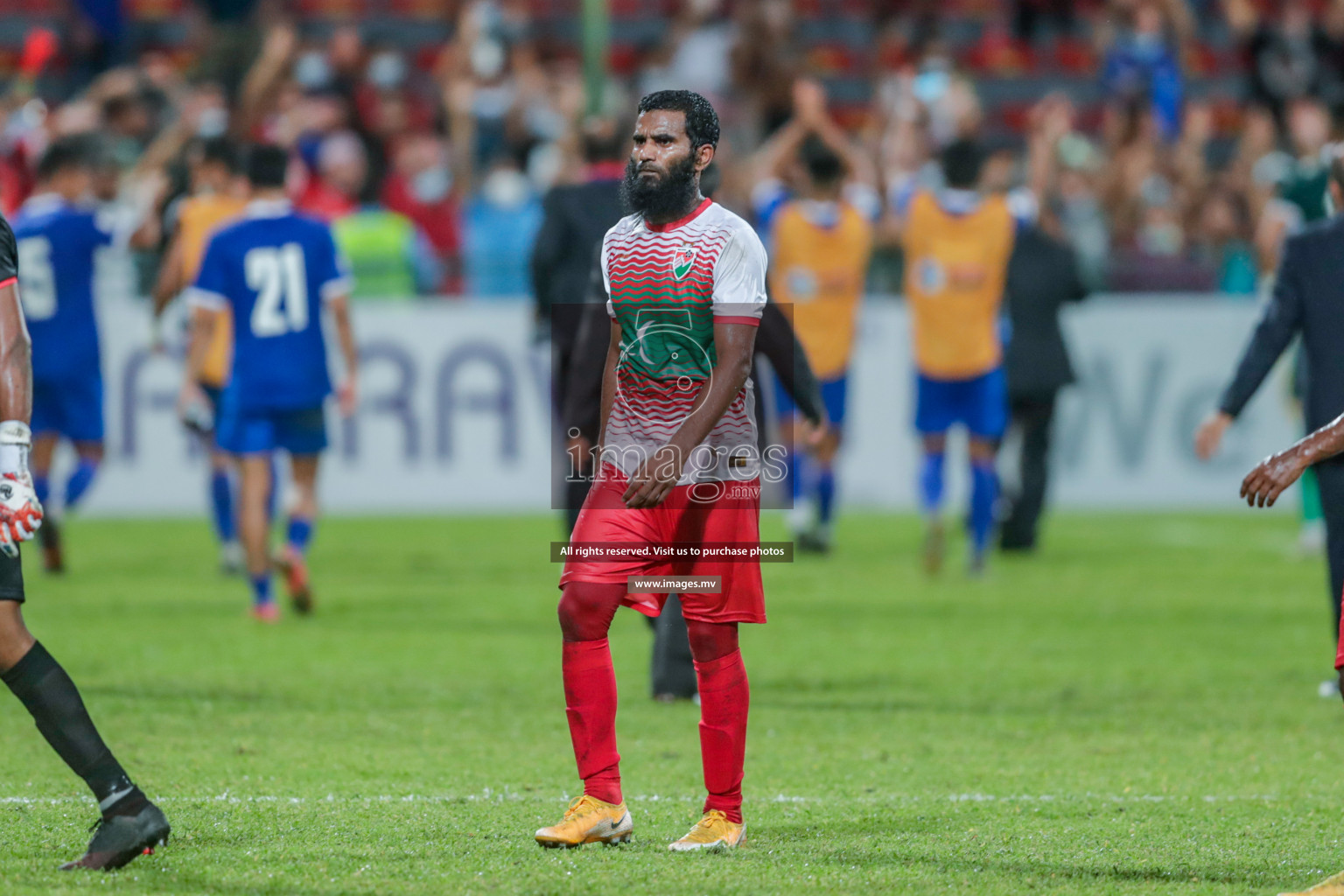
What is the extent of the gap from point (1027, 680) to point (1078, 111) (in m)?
14.5

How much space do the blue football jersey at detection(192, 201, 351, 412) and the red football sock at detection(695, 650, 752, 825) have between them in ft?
17.2

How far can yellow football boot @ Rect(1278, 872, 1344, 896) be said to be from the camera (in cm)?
455

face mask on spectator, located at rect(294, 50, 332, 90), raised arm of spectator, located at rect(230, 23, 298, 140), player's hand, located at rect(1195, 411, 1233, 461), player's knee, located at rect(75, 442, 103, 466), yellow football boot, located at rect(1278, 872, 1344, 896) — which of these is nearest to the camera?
yellow football boot, located at rect(1278, 872, 1344, 896)

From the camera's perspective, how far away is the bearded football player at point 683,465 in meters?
5.04

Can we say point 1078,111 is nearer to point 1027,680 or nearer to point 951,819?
point 1027,680

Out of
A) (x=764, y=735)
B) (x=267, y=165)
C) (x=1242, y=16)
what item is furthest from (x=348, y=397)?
(x=1242, y=16)

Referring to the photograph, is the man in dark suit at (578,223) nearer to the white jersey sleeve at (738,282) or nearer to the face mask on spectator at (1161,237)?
the white jersey sleeve at (738,282)

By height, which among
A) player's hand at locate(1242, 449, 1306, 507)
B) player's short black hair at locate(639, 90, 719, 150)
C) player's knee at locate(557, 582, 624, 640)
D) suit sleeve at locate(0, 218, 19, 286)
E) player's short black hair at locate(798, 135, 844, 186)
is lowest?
player's knee at locate(557, 582, 624, 640)

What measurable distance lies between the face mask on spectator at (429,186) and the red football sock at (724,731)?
12599mm

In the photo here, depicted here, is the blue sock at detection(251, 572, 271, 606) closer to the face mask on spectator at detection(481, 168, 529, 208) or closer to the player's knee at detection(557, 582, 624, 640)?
the player's knee at detection(557, 582, 624, 640)

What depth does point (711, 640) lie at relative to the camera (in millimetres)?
5145

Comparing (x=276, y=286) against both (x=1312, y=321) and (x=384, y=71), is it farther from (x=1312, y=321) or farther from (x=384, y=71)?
(x=384, y=71)

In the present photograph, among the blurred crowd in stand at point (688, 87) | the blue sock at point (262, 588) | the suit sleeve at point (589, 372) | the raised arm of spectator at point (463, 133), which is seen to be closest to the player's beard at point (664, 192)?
the suit sleeve at point (589, 372)

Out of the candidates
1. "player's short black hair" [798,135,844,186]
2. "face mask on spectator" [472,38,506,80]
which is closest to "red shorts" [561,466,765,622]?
"player's short black hair" [798,135,844,186]
